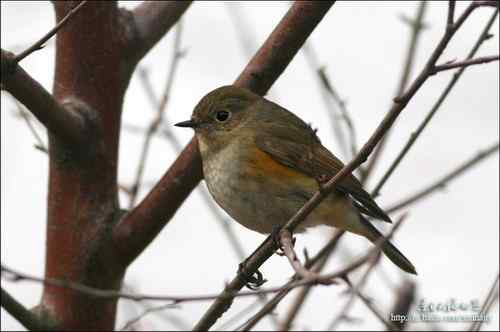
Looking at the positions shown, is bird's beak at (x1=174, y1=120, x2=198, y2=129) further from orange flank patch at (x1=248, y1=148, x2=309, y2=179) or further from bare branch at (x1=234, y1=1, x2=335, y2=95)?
bare branch at (x1=234, y1=1, x2=335, y2=95)

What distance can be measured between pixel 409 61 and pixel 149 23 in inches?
56.3

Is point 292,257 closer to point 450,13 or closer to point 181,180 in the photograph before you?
point 450,13

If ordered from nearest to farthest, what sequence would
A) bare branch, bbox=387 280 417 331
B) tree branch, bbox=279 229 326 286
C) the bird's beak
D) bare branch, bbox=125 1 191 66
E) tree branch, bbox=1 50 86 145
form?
tree branch, bbox=279 229 326 286 < bare branch, bbox=387 280 417 331 < tree branch, bbox=1 50 86 145 < bare branch, bbox=125 1 191 66 < the bird's beak

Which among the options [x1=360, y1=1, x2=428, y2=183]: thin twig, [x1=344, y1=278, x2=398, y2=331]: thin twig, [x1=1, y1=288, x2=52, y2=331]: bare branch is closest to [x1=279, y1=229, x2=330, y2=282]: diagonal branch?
[x1=344, y1=278, x2=398, y2=331]: thin twig

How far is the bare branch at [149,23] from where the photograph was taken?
4617 mm

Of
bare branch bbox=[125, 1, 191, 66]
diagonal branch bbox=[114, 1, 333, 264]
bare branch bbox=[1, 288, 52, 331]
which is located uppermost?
bare branch bbox=[125, 1, 191, 66]

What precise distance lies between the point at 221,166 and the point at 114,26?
93cm

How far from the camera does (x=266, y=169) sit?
15.1 ft

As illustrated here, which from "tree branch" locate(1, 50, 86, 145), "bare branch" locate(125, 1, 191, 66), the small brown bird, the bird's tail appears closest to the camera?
"tree branch" locate(1, 50, 86, 145)

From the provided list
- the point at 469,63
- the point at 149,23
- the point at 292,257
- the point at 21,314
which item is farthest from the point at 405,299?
the point at 149,23

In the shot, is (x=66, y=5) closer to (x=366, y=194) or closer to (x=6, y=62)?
(x=6, y=62)

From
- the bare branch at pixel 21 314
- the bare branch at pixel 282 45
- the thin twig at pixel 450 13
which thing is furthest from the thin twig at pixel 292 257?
the bare branch at pixel 282 45

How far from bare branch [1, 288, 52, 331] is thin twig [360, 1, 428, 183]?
188 cm

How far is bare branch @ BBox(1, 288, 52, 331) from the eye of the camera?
3.25 m
